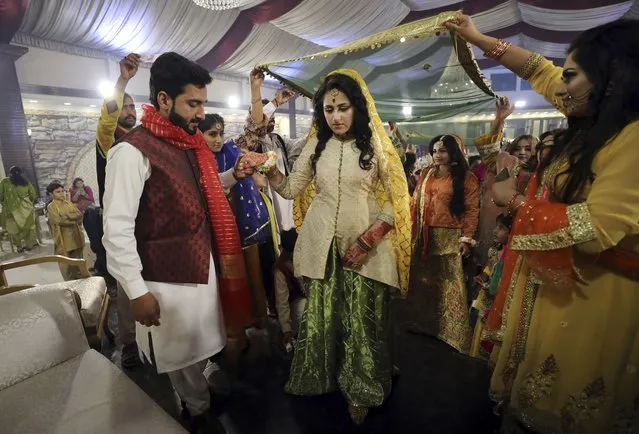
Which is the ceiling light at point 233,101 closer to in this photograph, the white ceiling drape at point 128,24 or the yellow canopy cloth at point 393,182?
the white ceiling drape at point 128,24

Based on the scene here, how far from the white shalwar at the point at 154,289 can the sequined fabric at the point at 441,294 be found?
1593mm

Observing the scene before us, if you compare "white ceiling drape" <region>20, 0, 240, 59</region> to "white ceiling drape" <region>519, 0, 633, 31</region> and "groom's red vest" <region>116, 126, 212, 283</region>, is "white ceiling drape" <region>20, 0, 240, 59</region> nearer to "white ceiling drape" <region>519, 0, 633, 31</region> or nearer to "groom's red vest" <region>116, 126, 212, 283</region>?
"groom's red vest" <region>116, 126, 212, 283</region>

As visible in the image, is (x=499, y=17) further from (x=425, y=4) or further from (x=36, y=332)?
(x=36, y=332)

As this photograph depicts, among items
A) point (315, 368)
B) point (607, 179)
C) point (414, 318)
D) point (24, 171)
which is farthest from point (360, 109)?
point (24, 171)

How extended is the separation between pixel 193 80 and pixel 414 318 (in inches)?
88.5

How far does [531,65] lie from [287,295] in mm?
1844

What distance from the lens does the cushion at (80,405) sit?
3.78ft

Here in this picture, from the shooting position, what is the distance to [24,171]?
6.05m

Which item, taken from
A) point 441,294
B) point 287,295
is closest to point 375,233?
point 287,295

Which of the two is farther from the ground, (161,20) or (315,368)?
(161,20)

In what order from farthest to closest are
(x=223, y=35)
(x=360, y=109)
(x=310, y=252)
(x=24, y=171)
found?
(x=223, y=35) → (x=24, y=171) → (x=310, y=252) → (x=360, y=109)

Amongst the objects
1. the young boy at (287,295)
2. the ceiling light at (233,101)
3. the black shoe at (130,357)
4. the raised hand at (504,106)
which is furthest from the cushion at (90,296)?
the ceiling light at (233,101)

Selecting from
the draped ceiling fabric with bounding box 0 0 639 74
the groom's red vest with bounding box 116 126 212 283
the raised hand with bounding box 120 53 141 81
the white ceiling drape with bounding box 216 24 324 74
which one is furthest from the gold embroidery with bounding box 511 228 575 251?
the white ceiling drape with bounding box 216 24 324 74

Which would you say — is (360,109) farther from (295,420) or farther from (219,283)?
(295,420)
